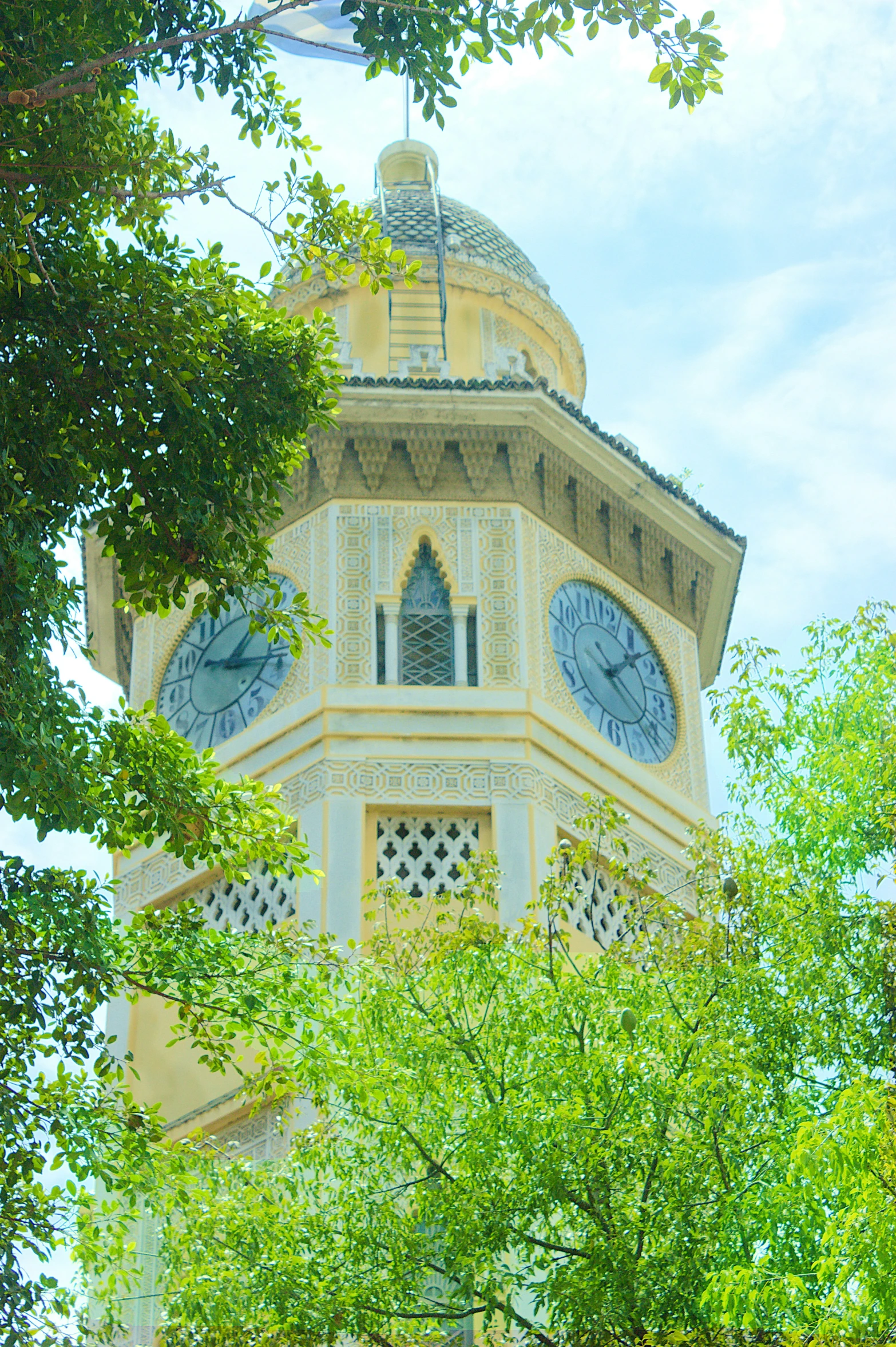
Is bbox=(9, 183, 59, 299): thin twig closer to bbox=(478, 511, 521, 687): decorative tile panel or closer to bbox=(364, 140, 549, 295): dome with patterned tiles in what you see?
bbox=(478, 511, 521, 687): decorative tile panel

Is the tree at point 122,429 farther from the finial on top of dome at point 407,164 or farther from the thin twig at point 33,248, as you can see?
the finial on top of dome at point 407,164

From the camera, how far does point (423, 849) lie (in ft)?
47.0

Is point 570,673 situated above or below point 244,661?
below

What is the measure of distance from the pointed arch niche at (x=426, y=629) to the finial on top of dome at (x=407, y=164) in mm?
6191

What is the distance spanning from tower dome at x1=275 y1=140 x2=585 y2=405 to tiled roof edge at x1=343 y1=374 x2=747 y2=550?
3.18ft

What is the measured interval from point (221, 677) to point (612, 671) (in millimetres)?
3255

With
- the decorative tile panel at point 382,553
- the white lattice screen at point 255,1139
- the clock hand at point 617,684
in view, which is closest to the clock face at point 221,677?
the decorative tile panel at point 382,553

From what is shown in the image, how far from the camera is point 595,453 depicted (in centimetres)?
1650

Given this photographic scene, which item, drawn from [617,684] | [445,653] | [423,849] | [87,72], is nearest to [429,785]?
[423,849]

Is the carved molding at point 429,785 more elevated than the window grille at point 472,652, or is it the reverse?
the window grille at point 472,652

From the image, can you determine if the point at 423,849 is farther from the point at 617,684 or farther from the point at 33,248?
the point at 33,248

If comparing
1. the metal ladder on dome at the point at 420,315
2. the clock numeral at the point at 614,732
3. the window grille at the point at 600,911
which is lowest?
the window grille at the point at 600,911

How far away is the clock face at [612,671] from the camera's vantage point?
15.7m

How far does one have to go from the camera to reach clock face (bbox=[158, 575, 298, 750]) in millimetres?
15578
